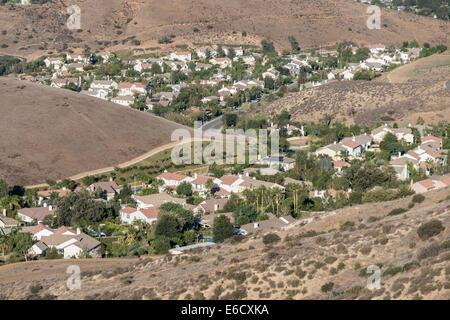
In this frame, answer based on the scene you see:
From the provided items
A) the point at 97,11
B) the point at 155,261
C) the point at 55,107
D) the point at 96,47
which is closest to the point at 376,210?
the point at 155,261

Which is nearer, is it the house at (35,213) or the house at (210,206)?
the house at (35,213)

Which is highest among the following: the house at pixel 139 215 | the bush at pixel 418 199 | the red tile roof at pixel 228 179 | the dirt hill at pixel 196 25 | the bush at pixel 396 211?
the dirt hill at pixel 196 25

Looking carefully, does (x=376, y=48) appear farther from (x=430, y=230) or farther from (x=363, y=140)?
(x=430, y=230)

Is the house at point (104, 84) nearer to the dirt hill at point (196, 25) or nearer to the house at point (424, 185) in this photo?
the dirt hill at point (196, 25)

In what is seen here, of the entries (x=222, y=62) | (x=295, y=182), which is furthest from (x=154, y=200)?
(x=222, y=62)

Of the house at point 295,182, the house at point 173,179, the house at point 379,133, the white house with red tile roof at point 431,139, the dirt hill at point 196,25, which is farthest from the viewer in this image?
the dirt hill at point 196,25

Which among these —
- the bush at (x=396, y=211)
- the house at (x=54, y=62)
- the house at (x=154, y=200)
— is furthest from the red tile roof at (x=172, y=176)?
the house at (x=54, y=62)

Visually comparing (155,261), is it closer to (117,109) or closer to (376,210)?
(376,210)
